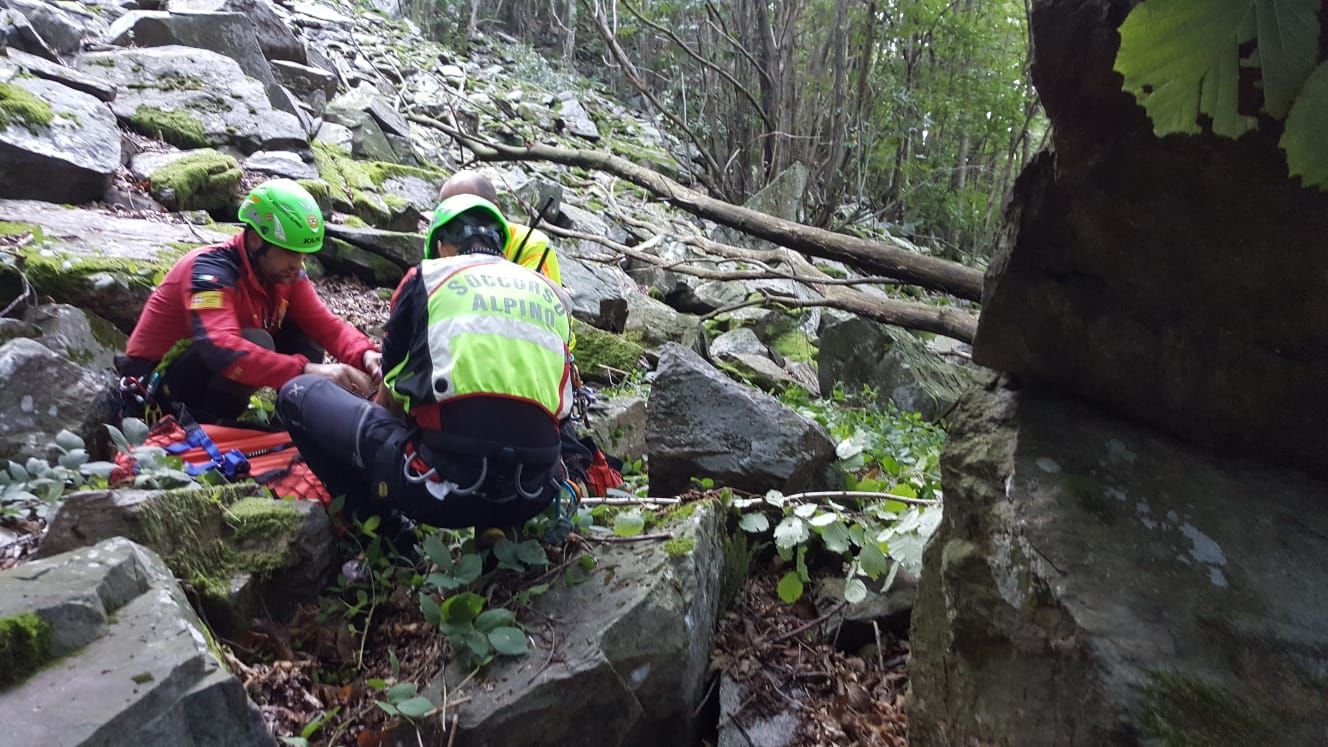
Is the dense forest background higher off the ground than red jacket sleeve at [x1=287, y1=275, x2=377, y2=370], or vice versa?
the dense forest background

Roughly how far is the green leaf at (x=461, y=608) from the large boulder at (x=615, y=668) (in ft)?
0.56

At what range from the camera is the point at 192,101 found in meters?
8.29

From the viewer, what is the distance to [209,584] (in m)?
2.55

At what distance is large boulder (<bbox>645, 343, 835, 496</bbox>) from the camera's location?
3.60m

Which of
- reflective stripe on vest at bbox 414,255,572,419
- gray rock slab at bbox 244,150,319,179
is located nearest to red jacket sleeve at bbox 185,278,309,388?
reflective stripe on vest at bbox 414,255,572,419

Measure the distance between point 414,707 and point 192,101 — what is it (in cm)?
824

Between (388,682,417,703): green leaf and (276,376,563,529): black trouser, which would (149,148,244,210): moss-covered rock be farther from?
(388,682,417,703): green leaf

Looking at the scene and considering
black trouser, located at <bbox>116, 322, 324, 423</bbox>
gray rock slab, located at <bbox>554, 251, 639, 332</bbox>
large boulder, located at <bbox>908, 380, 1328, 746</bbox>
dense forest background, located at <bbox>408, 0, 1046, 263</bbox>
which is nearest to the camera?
large boulder, located at <bbox>908, 380, 1328, 746</bbox>

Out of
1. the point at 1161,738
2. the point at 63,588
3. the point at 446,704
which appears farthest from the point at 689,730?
the point at 63,588

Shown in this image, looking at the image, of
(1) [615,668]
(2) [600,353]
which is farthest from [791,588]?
(2) [600,353]

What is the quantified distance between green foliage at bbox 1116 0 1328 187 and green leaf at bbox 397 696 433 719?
2123mm

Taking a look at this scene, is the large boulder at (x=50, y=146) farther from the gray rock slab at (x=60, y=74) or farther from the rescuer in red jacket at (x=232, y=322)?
the rescuer in red jacket at (x=232, y=322)

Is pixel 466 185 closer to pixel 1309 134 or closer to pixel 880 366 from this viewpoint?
pixel 880 366

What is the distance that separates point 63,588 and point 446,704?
39.1 inches
